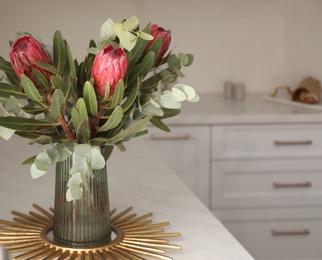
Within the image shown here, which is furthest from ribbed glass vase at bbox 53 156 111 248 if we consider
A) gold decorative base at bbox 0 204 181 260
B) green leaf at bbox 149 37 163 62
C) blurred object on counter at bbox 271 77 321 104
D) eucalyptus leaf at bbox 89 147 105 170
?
blurred object on counter at bbox 271 77 321 104

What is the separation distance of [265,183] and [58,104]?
266 cm

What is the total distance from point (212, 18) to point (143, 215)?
2.77 meters

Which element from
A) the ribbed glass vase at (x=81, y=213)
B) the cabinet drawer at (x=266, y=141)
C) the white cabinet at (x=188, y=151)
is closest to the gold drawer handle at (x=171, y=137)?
the white cabinet at (x=188, y=151)

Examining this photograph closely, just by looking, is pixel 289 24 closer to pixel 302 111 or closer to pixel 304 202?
pixel 302 111

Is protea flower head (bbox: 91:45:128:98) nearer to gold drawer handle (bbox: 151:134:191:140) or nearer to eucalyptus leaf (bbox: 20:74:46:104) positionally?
eucalyptus leaf (bbox: 20:74:46:104)

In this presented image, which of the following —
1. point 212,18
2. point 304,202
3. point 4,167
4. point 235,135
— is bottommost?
point 304,202

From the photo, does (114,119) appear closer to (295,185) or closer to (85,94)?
(85,94)

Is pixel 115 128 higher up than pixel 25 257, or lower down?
higher up

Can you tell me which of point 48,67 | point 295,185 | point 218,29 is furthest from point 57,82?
point 218,29

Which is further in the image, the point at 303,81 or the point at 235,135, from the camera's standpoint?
the point at 303,81

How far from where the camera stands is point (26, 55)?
3.78 ft

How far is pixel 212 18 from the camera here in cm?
415

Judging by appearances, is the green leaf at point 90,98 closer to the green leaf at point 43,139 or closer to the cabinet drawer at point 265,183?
the green leaf at point 43,139

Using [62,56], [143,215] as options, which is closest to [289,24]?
[143,215]
